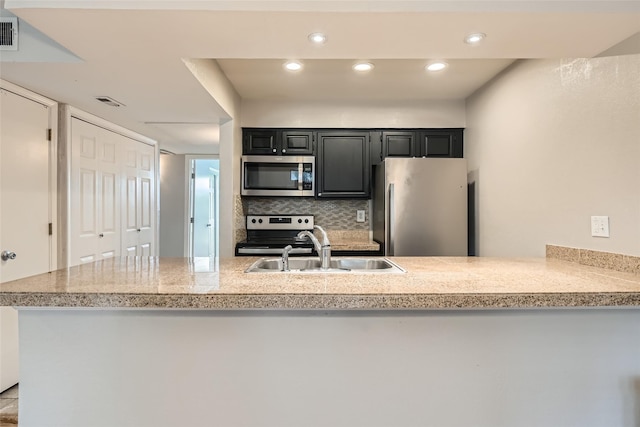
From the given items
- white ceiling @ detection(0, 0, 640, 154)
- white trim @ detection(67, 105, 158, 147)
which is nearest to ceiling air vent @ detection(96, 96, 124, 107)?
white ceiling @ detection(0, 0, 640, 154)

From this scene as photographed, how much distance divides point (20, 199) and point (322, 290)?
2251mm

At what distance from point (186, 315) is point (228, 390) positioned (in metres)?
0.33

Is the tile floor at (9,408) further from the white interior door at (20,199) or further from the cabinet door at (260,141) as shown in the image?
the cabinet door at (260,141)

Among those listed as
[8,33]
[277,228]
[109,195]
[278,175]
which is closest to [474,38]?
[278,175]

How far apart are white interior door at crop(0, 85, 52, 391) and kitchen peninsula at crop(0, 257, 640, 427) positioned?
1201mm

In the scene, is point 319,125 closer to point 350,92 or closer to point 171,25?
point 350,92

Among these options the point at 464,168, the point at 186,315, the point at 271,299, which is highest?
the point at 464,168

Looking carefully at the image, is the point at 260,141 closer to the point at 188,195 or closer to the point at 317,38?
the point at 317,38

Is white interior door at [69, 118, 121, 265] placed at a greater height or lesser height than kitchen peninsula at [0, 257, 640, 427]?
greater

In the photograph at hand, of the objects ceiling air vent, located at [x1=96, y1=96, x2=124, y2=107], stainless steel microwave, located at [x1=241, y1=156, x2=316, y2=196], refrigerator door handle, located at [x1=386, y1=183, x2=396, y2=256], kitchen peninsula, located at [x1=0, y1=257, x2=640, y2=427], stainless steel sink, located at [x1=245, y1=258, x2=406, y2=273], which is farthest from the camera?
stainless steel microwave, located at [x1=241, y1=156, x2=316, y2=196]

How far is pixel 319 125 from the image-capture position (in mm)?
3395

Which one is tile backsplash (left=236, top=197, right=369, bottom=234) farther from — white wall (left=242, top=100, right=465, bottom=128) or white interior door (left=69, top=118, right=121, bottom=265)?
white interior door (left=69, top=118, right=121, bottom=265)

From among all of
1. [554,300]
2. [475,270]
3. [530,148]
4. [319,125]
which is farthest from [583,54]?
[319,125]

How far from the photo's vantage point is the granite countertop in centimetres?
114
